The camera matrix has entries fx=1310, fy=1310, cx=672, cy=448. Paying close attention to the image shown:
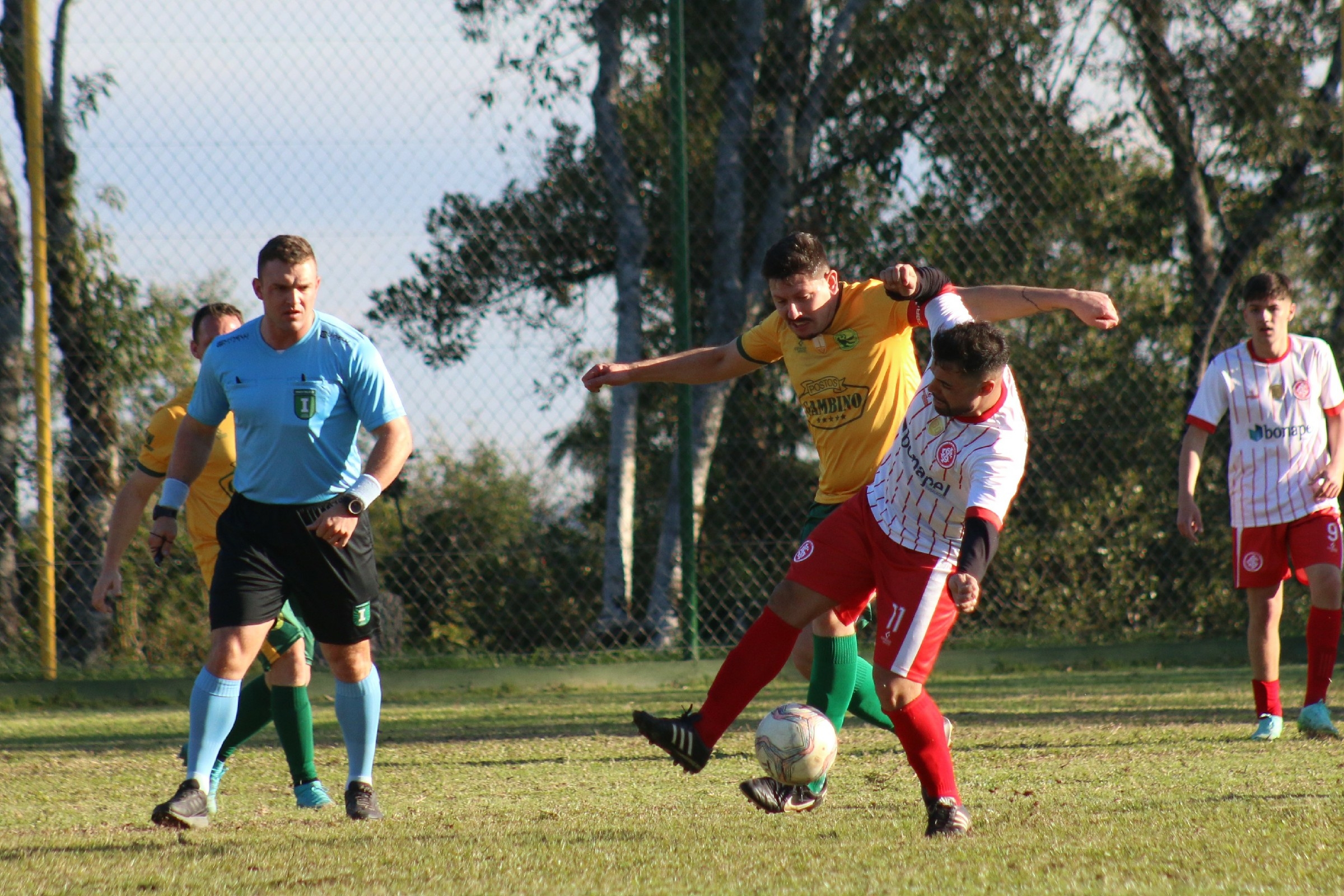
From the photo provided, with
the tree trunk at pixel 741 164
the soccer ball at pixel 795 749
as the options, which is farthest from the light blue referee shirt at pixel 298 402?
the tree trunk at pixel 741 164

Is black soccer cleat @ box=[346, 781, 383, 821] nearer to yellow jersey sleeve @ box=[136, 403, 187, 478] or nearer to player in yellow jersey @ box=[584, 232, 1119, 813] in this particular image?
yellow jersey sleeve @ box=[136, 403, 187, 478]

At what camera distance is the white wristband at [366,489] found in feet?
13.3

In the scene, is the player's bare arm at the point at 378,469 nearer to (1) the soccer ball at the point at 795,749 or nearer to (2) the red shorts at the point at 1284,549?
Answer: (1) the soccer ball at the point at 795,749


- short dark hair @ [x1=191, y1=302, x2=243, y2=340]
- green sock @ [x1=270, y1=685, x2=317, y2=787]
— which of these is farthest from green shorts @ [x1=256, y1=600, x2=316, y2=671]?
short dark hair @ [x1=191, y1=302, x2=243, y2=340]

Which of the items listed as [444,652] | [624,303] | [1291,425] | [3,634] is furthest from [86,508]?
[1291,425]

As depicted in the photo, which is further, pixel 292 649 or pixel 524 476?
pixel 524 476

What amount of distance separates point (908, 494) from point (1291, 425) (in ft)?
9.96

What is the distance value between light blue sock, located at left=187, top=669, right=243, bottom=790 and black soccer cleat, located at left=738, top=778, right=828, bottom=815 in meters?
1.64

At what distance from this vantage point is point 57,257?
8.19 metres

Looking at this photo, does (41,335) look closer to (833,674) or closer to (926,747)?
(833,674)

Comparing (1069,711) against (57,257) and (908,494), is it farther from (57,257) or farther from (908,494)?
(57,257)

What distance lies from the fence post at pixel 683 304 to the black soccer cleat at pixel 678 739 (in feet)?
15.5

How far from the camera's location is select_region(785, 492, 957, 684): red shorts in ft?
12.1

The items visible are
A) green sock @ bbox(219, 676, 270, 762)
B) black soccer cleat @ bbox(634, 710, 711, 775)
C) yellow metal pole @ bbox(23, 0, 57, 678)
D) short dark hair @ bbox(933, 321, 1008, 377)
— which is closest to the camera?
short dark hair @ bbox(933, 321, 1008, 377)
